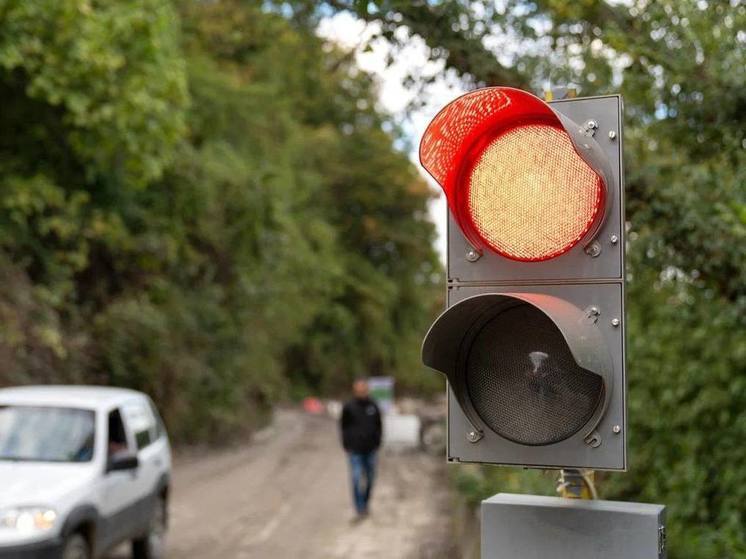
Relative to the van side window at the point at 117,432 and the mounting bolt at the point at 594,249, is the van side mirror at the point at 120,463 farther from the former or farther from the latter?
the mounting bolt at the point at 594,249

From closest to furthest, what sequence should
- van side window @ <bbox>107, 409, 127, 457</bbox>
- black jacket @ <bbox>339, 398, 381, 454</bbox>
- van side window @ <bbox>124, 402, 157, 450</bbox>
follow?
van side window @ <bbox>107, 409, 127, 457</bbox>, van side window @ <bbox>124, 402, 157, 450</bbox>, black jacket @ <bbox>339, 398, 381, 454</bbox>

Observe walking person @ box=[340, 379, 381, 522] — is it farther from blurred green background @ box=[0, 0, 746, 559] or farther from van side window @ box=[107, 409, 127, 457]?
van side window @ box=[107, 409, 127, 457]

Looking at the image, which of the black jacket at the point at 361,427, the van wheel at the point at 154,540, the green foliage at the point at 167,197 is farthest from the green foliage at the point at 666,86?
the black jacket at the point at 361,427

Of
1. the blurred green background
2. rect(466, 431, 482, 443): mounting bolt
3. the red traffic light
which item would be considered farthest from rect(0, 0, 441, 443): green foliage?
rect(466, 431, 482, 443): mounting bolt

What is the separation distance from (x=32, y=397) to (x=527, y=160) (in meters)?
7.76

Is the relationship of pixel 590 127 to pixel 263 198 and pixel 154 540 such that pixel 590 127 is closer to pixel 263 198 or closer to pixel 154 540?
pixel 154 540

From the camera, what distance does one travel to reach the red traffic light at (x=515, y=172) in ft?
9.20

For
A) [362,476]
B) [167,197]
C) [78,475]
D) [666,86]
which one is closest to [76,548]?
[78,475]

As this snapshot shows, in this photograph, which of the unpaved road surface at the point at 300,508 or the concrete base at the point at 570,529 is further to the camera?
the unpaved road surface at the point at 300,508

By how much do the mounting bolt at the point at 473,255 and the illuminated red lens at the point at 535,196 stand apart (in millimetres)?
40

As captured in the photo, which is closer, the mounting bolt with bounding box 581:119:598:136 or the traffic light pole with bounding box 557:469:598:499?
the mounting bolt with bounding box 581:119:598:136

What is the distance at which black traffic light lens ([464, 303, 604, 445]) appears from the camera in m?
2.72

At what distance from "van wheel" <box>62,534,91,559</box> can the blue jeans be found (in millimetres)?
6481

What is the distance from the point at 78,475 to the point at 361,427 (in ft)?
21.4
